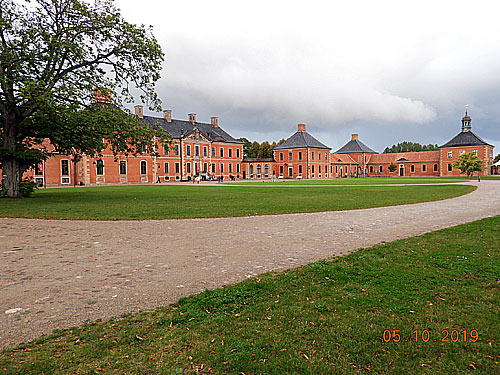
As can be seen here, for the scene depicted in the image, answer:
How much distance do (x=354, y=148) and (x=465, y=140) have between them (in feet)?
94.9

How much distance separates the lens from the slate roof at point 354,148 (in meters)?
98.3

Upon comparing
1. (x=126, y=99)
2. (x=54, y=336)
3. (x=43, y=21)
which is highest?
(x=43, y=21)

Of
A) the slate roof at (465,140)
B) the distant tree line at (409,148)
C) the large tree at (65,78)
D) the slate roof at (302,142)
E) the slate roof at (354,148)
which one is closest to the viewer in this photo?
the large tree at (65,78)

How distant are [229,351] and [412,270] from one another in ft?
11.7

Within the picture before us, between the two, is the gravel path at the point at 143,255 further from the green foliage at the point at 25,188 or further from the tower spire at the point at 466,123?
the tower spire at the point at 466,123

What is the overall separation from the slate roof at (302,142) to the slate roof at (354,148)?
64.9 feet

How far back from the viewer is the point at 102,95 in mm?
20672

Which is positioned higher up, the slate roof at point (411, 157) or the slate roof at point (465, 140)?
the slate roof at point (465, 140)

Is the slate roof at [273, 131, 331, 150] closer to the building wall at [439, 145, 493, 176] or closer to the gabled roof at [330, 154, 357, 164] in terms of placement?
the gabled roof at [330, 154, 357, 164]

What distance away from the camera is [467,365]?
274cm

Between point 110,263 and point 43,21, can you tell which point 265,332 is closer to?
point 110,263

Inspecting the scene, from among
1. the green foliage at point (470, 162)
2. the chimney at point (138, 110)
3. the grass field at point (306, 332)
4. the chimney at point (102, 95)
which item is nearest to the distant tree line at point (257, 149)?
the chimney at point (138, 110)

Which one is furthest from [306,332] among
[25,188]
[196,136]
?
[196,136]

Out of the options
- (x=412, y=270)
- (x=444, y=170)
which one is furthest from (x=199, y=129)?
(x=412, y=270)
